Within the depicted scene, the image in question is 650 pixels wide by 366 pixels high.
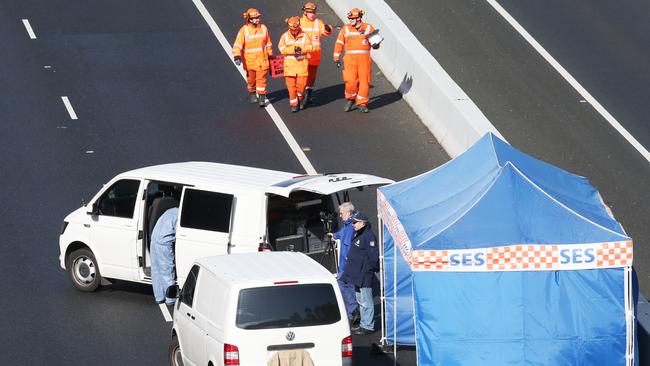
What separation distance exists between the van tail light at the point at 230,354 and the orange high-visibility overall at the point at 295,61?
1264 cm

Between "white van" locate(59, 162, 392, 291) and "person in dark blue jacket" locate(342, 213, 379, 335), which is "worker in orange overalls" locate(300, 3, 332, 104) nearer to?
"white van" locate(59, 162, 392, 291)

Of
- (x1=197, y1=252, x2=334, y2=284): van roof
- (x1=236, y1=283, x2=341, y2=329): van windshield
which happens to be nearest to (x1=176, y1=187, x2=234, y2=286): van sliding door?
(x1=197, y1=252, x2=334, y2=284): van roof

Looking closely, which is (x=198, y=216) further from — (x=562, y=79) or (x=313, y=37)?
(x=562, y=79)

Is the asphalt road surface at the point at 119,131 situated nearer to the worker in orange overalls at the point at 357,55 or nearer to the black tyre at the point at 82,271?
the black tyre at the point at 82,271

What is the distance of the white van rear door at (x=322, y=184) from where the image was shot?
15922mm

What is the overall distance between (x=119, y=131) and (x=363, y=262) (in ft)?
31.1

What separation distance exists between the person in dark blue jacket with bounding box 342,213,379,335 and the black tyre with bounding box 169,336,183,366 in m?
2.65

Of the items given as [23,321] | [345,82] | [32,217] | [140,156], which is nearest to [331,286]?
[23,321]

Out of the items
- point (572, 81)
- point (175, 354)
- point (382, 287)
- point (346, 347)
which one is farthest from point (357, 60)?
point (346, 347)

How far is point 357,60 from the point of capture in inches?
983

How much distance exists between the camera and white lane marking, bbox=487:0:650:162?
23531 mm

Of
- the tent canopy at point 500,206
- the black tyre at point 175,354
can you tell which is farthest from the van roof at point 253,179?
the black tyre at point 175,354

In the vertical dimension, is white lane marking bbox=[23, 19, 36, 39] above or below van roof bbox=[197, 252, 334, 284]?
above

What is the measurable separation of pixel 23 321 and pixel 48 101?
383 inches
